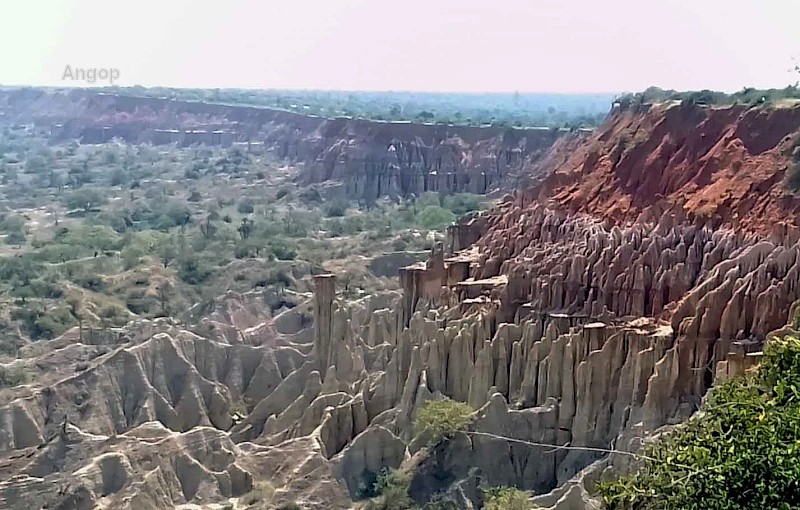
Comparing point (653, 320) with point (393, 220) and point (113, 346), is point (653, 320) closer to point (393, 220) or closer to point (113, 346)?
point (113, 346)

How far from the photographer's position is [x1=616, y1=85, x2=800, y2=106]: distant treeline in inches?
1438

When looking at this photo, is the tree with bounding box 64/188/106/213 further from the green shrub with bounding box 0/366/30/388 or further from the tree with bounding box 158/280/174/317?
the green shrub with bounding box 0/366/30/388

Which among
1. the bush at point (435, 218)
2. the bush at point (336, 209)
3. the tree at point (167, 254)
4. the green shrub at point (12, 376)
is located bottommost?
the tree at point (167, 254)

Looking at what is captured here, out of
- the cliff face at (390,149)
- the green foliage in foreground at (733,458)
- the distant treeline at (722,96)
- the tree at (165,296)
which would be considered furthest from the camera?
the cliff face at (390,149)

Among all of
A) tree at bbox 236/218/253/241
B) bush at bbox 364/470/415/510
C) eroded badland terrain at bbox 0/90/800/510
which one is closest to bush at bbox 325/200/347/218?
tree at bbox 236/218/253/241

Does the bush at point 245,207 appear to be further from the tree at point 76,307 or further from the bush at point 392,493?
the bush at point 392,493

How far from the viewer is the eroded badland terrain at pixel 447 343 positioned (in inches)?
800

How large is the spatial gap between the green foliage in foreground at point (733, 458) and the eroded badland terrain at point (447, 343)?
3.86 metres

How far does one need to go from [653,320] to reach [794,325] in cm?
457

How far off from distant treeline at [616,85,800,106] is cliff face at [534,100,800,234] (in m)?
1.09

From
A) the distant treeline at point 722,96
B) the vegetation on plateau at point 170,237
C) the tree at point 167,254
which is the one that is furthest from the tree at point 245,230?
the distant treeline at point 722,96

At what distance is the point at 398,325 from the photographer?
94.8 ft

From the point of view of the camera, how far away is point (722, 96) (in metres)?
39.7

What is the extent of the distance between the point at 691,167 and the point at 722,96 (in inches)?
284
